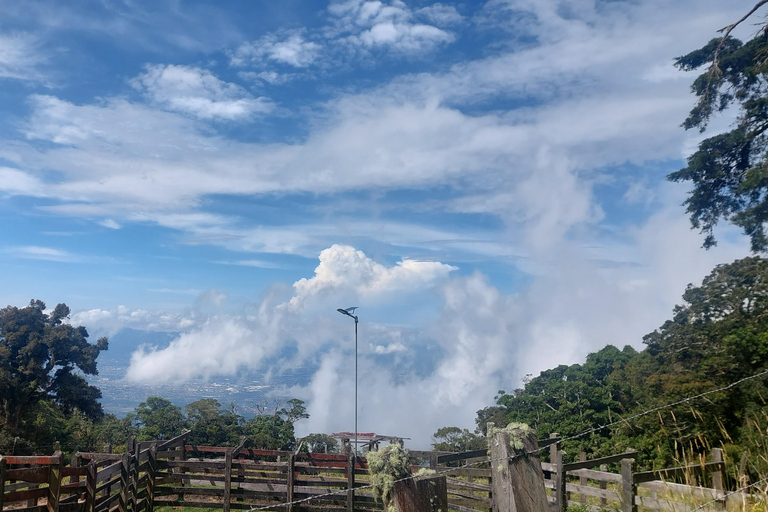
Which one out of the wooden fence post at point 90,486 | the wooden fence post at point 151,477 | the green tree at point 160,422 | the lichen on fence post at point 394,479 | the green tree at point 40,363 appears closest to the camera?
the lichen on fence post at point 394,479

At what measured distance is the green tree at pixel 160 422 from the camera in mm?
28391

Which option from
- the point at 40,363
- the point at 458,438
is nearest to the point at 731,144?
the point at 458,438

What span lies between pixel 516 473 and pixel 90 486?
425 inches

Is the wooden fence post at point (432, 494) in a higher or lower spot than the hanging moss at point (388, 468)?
lower

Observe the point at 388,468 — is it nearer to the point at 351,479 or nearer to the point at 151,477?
the point at 351,479

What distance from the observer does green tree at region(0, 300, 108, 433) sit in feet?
87.9

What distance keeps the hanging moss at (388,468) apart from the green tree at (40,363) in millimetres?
28398

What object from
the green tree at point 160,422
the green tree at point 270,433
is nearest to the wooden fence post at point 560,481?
the green tree at point 270,433

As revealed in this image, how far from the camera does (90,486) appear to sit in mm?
11172

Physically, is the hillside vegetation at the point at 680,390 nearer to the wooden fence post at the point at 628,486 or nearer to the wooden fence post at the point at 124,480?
the wooden fence post at the point at 628,486

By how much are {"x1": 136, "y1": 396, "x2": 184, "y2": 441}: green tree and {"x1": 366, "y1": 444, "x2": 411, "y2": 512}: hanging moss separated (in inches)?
1080

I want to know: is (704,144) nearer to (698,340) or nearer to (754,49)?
(754,49)

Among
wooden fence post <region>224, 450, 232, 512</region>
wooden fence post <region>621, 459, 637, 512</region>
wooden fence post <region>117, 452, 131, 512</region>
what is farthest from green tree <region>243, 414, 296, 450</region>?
wooden fence post <region>621, 459, 637, 512</region>

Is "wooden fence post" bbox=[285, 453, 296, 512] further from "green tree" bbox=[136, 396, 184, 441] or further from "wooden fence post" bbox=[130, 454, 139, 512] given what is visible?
"green tree" bbox=[136, 396, 184, 441]
